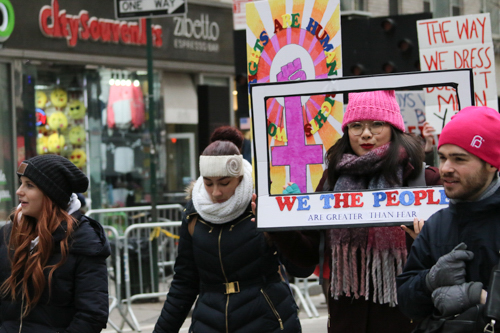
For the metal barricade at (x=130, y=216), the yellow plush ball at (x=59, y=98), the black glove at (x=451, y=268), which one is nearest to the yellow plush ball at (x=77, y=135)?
the yellow plush ball at (x=59, y=98)

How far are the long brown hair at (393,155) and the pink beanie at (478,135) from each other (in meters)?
0.79

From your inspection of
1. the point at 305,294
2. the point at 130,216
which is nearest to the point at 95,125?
the point at 130,216

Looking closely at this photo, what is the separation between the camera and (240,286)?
3906 millimetres

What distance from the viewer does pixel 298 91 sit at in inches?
144

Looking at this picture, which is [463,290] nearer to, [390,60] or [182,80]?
[390,60]

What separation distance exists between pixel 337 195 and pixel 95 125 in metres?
11.9

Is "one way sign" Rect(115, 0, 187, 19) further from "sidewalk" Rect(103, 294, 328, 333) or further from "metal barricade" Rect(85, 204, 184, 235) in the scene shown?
"sidewalk" Rect(103, 294, 328, 333)

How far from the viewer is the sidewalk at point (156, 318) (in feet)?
28.3

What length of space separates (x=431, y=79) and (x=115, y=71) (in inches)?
488

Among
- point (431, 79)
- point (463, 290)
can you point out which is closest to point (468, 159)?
point (463, 290)

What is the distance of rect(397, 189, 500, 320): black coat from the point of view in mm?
2631

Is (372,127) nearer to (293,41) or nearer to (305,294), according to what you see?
(293,41)

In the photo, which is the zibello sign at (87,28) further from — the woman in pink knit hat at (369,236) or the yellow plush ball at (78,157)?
the woman in pink knit hat at (369,236)

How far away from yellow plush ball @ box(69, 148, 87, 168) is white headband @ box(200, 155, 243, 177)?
430 inches
